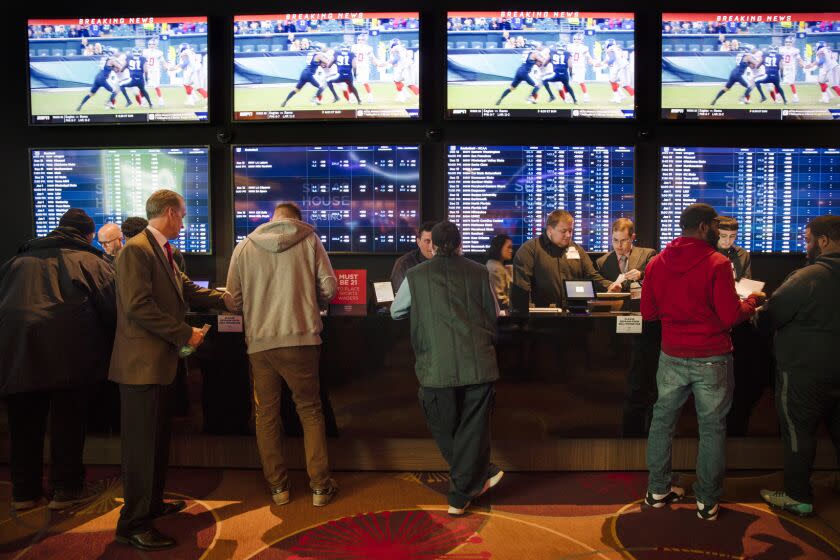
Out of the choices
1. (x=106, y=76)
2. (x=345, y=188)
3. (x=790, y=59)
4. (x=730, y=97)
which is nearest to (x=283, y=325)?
(x=345, y=188)

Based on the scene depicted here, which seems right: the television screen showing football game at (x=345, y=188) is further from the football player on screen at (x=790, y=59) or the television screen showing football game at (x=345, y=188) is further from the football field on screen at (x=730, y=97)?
the football player on screen at (x=790, y=59)

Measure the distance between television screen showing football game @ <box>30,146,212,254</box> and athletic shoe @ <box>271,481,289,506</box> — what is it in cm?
228

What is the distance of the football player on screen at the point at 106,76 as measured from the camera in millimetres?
4684

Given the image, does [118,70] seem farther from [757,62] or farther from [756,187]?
[756,187]

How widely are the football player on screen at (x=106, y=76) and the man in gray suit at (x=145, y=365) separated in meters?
2.37

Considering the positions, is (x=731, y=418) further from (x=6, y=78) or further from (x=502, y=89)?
(x=6, y=78)

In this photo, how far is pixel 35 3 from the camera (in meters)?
4.89

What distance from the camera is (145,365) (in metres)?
2.73

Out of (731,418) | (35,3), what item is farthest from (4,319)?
(731,418)

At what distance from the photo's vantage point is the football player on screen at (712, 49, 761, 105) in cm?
458

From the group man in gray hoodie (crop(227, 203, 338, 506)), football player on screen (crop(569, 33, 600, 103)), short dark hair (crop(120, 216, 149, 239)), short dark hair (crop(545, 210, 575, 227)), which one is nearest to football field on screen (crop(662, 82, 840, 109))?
football player on screen (crop(569, 33, 600, 103))

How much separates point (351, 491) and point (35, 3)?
442cm

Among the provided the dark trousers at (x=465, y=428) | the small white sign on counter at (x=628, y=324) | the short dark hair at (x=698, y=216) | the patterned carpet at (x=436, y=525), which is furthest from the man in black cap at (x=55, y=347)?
the short dark hair at (x=698, y=216)

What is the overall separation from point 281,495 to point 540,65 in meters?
3.34
